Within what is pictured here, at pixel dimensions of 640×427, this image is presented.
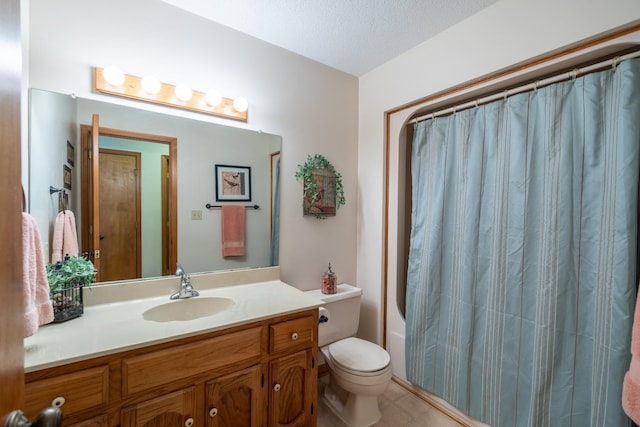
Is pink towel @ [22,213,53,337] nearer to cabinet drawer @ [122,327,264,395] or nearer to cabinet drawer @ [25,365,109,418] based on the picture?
cabinet drawer @ [25,365,109,418]

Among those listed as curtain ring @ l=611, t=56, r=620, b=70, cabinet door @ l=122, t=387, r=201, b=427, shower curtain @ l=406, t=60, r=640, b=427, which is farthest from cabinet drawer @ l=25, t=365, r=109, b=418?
curtain ring @ l=611, t=56, r=620, b=70

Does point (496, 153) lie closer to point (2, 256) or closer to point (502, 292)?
point (502, 292)

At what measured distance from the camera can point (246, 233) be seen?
1.91 metres

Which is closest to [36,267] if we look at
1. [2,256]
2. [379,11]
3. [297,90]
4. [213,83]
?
[2,256]

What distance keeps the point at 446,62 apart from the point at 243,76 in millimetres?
1297

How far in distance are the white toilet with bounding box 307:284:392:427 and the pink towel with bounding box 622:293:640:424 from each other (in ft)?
3.31

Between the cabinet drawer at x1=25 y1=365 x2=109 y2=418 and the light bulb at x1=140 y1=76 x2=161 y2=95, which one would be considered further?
the light bulb at x1=140 y1=76 x2=161 y2=95

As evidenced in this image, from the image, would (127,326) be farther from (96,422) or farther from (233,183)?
(233,183)

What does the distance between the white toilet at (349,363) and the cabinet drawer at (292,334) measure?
0.31 metres

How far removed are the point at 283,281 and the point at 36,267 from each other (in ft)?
4.33

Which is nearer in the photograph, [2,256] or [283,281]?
[2,256]

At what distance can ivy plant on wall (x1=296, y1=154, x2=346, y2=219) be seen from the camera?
6.97ft

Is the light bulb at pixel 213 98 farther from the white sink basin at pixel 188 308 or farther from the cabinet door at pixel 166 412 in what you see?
the cabinet door at pixel 166 412

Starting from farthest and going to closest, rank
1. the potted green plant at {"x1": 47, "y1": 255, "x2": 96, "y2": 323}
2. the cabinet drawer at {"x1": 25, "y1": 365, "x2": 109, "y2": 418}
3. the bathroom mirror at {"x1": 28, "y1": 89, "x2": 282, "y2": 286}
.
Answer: the bathroom mirror at {"x1": 28, "y1": 89, "x2": 282, "y2": 286} < the potted green plant at {"x1": 47, "y1": 255, "x2": 96, "y2": 323} < the cabinet drawer at {"x1": 25, "y1": 365, "x2": 109, "y2": 418}
